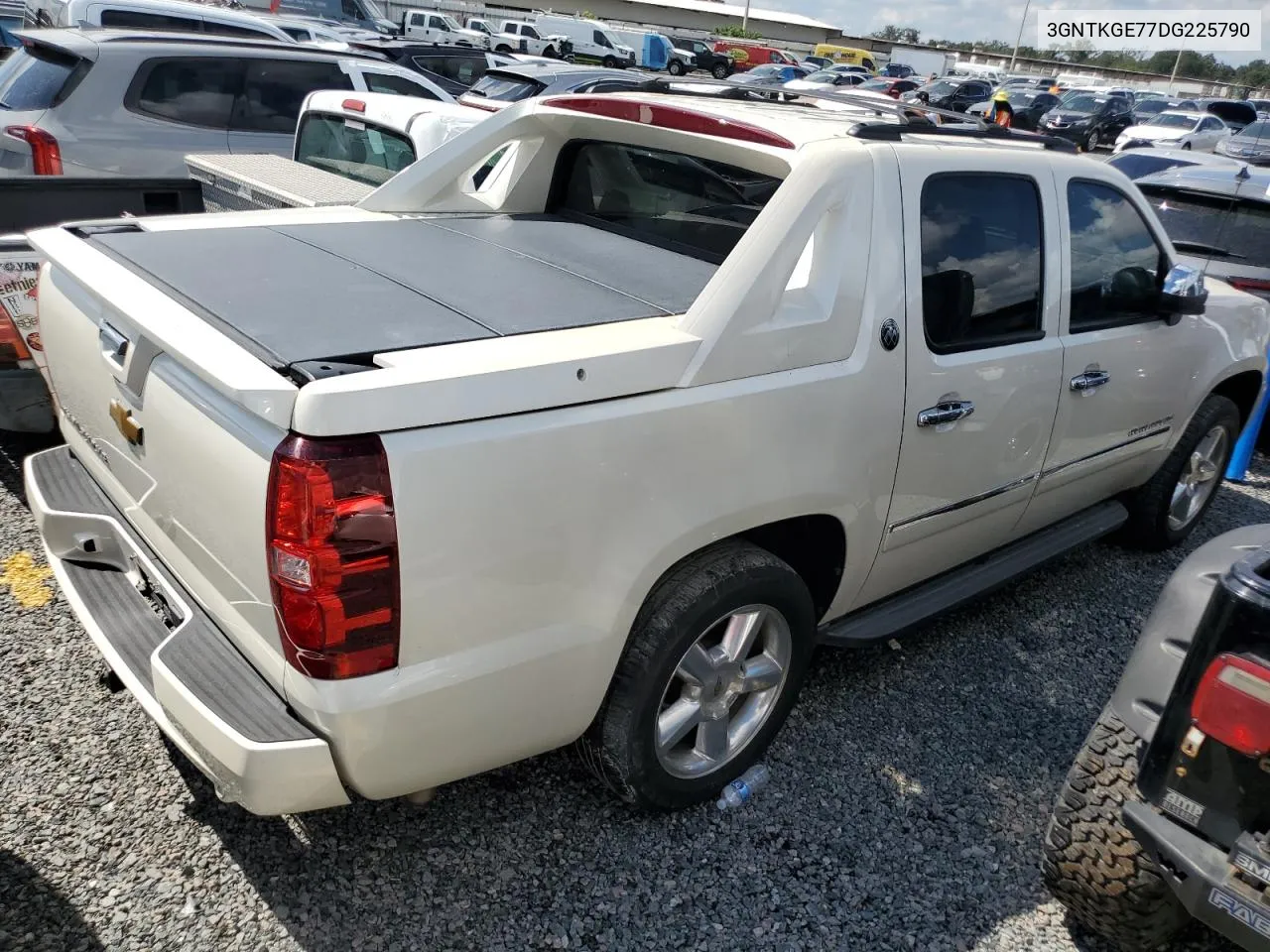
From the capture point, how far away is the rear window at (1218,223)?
239 inches

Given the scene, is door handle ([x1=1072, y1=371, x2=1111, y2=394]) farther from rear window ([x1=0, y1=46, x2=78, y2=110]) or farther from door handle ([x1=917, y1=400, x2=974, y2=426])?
rear window ([x1=0, y1=46, x2=78, y2=110])

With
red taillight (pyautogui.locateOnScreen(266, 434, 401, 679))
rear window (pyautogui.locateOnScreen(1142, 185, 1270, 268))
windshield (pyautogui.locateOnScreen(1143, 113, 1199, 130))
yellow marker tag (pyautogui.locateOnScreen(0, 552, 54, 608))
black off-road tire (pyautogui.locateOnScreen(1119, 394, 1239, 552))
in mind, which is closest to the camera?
red taillight (pyautogui.locateOnScreen(266, 434, 401, 679))

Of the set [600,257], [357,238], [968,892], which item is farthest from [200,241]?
[968,892]

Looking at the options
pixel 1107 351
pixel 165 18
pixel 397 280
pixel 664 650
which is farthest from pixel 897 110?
pixel 165 18

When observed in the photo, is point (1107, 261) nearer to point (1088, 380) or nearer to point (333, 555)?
point (1088, 380)

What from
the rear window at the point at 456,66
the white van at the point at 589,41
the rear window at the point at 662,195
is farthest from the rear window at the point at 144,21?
the white van at the point at 589,41

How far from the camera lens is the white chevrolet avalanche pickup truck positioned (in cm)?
193

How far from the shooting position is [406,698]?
1.98 m

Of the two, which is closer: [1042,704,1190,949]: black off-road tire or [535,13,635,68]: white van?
[1042,704,1190,949]: black off-road tire

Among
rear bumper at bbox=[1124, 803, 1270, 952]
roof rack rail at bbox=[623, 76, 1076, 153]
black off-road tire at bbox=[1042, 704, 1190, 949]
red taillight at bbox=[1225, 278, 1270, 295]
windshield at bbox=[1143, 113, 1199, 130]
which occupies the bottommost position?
black off-road tire at bbox=[1042, 704, 1190, 949]

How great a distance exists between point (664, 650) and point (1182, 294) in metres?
2.64

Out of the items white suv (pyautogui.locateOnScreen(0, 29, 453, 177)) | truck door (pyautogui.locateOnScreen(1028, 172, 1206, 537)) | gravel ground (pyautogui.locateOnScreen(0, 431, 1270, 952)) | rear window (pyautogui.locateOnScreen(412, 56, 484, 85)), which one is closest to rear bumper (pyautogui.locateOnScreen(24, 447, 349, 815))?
gravel ground (pyautogui.locateOnScreen(0, 431, 1270, 952))

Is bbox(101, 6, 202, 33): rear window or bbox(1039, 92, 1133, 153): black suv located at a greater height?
bbox(1039, 92, 1133, 153): black suv

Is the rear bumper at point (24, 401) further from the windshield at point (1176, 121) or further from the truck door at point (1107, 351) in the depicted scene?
the windshield at point (1176, 121)
